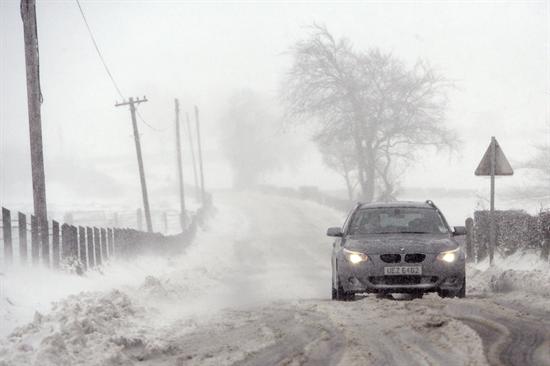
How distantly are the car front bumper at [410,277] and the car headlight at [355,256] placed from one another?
53mm

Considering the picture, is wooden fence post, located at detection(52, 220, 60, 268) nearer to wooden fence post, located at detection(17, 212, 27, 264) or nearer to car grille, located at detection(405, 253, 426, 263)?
wooden fence post, located at detection(17, 212, 27, 264)

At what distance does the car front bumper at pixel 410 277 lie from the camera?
33.7 ft

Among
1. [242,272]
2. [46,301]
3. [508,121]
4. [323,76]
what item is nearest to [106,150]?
[508,121]

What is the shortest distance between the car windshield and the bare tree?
1120 inches

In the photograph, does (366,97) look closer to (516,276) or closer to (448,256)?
(516,276)

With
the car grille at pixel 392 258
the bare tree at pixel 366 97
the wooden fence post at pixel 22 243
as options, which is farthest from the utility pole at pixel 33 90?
the bare tree at pixel 366 97

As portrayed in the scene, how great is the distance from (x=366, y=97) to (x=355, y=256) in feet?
102

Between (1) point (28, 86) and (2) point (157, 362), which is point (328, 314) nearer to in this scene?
(2) point (157, 362)

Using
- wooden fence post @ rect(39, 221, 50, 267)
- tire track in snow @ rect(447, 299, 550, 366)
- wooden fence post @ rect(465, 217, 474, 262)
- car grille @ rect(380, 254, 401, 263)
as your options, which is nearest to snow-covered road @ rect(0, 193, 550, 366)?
tire track in snow @ rect(447, 299, 550, 366)

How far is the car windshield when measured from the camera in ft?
37.7

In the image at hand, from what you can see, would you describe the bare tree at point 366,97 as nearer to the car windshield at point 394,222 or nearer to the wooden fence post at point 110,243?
the wooden fence post at point 110,243

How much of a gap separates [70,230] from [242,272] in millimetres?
8935

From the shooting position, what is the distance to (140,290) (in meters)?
13.4

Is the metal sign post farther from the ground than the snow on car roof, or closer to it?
farther from the ground
